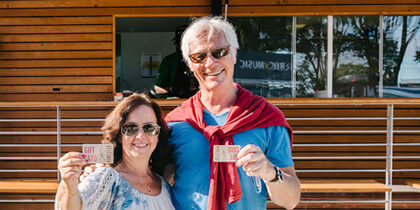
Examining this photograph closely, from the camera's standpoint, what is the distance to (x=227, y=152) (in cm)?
160

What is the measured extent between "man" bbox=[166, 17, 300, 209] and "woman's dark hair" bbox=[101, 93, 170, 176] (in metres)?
0.07

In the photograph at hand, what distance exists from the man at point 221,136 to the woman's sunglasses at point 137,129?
16 cm

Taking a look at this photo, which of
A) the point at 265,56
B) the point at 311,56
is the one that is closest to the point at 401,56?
the point at 311,56

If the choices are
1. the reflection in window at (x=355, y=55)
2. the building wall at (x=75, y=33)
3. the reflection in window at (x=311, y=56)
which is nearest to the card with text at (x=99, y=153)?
the building wall at (x=75, y=33)

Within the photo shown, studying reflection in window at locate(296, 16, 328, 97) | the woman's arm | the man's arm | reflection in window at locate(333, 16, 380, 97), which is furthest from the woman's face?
reflection in window at locate(333, 16, 380, 97)

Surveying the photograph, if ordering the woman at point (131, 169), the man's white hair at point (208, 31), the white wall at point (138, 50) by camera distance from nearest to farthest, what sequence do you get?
the woman at point (131, 169), the man's white hair at point (208, 31), the white wall at point (138, 50)

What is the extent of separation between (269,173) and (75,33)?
14.7 feet

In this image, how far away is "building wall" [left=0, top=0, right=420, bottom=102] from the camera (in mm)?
5180

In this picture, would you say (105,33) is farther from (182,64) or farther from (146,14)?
(182,64)

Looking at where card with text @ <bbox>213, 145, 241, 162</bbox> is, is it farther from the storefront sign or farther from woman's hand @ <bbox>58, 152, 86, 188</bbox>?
the storefront sign

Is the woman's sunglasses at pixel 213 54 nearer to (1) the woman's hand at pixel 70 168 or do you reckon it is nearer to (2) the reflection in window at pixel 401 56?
(1) the woman's hand at pixel 70 168

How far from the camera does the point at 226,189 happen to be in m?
1.73

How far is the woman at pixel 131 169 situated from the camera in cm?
155

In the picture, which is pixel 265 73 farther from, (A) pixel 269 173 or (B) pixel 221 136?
(A) pixel 269 173
